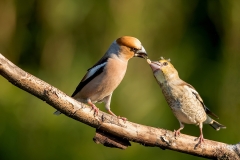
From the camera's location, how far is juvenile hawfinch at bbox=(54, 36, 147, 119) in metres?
3.91

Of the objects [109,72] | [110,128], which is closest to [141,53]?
[109,72]

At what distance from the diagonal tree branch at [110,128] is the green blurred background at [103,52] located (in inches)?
73.6

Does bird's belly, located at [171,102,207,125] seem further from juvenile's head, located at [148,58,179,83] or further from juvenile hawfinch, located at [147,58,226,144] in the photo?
juvenile's head, located at [148,58,179,83]

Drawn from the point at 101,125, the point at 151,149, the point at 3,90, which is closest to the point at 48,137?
the point at 3,90

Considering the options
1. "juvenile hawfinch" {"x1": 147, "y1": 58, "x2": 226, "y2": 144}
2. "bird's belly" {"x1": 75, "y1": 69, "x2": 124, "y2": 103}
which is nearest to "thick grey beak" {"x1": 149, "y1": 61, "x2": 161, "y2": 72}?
"juvenile hawfinch" {"x1": 147, "y1": 58, "x2": 226, "y2": 144}

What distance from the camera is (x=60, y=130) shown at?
17.8 ft

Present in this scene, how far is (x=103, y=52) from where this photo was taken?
221 inches

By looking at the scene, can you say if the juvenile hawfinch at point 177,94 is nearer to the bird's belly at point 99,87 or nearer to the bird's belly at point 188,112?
the bird's belly at point 188,112

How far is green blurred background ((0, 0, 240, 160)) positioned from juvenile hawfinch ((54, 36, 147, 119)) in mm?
1411

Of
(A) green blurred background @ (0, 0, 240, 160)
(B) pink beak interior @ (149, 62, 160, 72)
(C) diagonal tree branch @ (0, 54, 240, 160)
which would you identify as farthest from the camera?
(A) green blurred background @ (0, 0, 240, 160)

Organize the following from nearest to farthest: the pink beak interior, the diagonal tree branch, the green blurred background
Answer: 1. the diagonal tree branch
2. the pink beak interior
3. the green blurred background

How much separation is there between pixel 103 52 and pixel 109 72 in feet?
5.57

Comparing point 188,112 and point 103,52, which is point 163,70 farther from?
point 103,52

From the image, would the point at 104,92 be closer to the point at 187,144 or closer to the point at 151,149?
the point at 187,144
